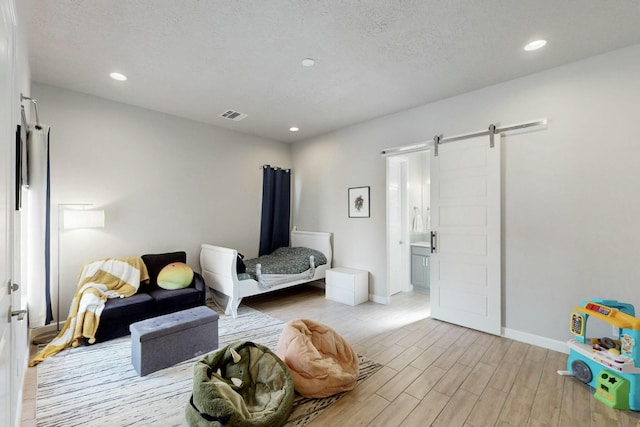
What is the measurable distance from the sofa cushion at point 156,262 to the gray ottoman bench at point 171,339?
117 cm

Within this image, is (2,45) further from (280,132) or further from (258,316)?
(280,132)

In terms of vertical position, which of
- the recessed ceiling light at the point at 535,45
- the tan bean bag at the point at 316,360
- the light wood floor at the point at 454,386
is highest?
the recessed ceiling light at the point at 535,45

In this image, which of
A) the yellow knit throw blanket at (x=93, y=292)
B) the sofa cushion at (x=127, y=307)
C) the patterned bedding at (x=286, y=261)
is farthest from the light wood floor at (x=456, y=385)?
the yellow knit throw blanket at (x=93, y=292)

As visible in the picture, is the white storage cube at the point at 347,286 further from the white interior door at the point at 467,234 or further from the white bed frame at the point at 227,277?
the white interior door at the point at 467,234

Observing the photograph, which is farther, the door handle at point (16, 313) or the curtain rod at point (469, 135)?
the curtain rod at point (469, 135)

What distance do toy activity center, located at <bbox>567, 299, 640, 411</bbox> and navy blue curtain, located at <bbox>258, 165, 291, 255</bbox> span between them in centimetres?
423

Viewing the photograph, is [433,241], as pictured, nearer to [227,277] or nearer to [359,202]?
[359,202]

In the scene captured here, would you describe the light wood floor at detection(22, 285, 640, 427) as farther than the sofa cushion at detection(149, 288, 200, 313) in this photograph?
No

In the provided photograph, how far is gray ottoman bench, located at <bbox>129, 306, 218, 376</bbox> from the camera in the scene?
7.69 ft

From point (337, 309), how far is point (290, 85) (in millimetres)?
2988

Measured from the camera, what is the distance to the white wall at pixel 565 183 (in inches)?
96.5

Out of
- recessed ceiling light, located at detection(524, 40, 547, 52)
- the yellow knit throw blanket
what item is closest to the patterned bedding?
the yellow knit throw blanket

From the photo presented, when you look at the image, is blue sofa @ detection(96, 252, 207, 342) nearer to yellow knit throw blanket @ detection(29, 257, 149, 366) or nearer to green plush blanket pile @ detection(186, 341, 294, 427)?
yellow knit throw blanket @ detection(29, 257, 149, 366)

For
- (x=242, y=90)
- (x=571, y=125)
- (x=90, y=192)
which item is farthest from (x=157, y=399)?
(x=571, y=125)
